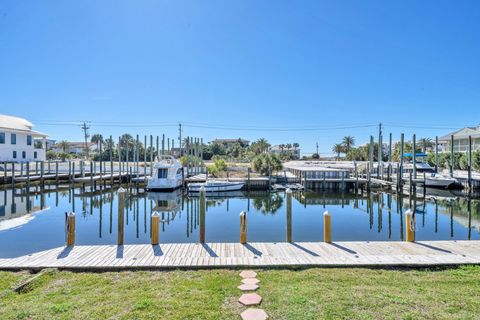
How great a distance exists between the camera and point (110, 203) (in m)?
25.6

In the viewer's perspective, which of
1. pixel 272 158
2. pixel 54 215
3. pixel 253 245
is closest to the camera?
pixel 253 245

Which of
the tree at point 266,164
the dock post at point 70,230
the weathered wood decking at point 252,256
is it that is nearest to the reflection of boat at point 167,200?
the dock post at point 70,230

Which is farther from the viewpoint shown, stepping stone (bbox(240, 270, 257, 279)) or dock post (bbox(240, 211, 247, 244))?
dock post (bbox(240, 211, 247, 244))

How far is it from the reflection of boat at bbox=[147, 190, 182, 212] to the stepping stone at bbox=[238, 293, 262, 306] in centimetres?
1775

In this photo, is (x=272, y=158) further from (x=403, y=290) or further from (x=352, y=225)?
(x=403, y=290)

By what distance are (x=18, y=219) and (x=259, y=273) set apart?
1812 cm

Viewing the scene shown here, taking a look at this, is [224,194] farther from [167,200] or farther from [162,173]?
[162,173]

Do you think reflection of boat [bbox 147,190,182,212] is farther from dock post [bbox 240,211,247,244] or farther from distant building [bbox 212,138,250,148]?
distant building [bbox 212,138,250,148]

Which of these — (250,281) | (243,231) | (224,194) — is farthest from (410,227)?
(224,194)

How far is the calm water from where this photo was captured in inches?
576

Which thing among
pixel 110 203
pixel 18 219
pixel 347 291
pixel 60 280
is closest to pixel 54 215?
pixel 18 219

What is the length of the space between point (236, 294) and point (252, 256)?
2.65 metres

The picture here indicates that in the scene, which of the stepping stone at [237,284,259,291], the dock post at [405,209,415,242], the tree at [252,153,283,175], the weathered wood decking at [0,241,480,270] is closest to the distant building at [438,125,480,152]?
the tree at [252,153,283,175]

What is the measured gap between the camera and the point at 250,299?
18.9 ft
